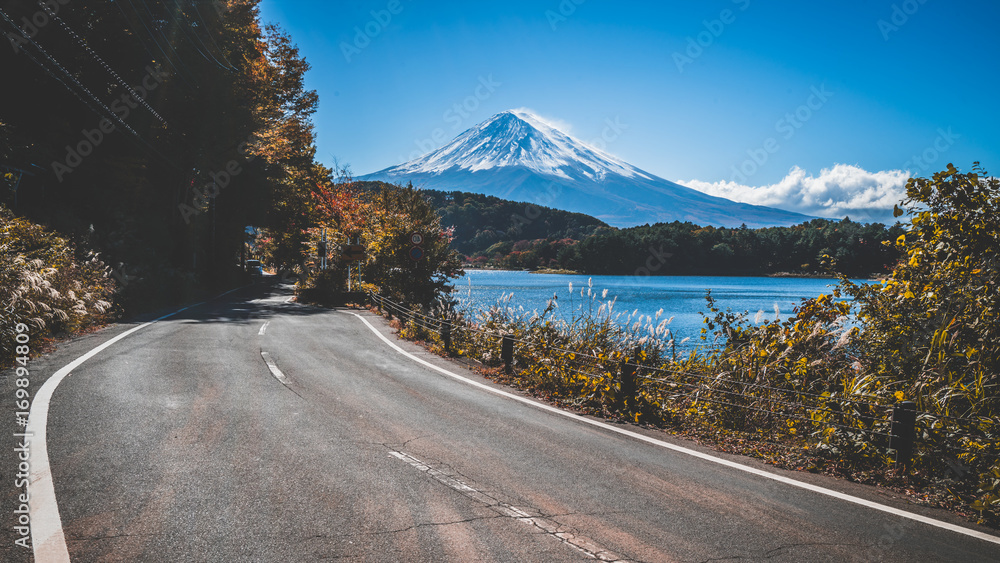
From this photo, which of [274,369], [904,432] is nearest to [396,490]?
[904,432]

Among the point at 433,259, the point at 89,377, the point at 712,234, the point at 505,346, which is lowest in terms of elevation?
the point at 89,377

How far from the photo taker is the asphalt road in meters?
3.43

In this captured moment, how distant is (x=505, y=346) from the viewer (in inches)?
385

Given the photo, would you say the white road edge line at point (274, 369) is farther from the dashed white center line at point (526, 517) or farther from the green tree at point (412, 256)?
the green tree at point (412, 256)

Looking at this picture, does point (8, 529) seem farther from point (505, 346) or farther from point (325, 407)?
point (505, 346)

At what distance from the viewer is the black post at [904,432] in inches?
192

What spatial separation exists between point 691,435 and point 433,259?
634 inches

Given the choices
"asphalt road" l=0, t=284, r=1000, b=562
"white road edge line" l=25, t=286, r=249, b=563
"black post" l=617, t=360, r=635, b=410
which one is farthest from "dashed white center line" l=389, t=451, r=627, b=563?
"black post" l=617, t=360, r=635, b=410

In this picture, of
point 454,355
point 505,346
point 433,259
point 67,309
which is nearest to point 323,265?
point 433,259

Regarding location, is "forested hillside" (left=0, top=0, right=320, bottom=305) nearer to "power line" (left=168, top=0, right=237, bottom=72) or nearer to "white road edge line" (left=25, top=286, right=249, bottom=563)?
"power line" (left=168, top=0, right=237, bottom=72)

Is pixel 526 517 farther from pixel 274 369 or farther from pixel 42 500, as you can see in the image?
pixel 274 369

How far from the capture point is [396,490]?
4266 mm

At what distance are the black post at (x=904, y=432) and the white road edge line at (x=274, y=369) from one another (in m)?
7.71

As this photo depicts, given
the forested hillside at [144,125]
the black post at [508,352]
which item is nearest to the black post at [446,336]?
the black post at [508,352]
